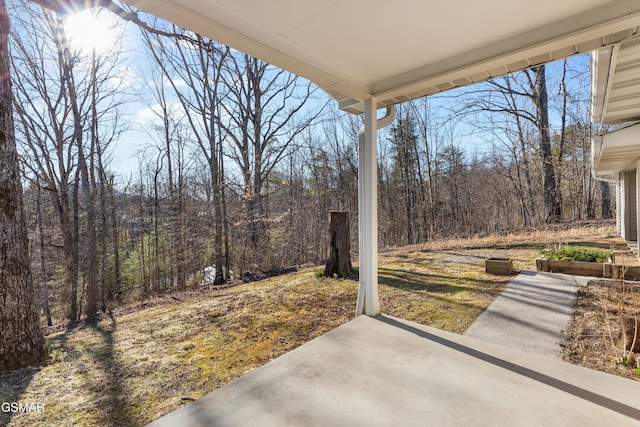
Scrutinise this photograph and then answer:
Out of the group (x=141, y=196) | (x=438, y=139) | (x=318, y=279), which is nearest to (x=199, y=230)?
(x=141, y=196)

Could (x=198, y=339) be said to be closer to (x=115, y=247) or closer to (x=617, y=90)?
(x=617, y=90)

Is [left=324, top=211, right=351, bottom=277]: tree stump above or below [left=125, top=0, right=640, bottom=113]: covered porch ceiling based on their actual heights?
below

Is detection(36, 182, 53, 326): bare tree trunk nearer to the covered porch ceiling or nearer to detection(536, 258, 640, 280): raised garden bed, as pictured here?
the covered porch ceiling

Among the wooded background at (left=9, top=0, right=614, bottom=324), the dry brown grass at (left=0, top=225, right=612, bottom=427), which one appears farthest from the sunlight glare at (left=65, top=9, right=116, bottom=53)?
the dry brown grass at (left=0, top=225, right=612, bottom=427)

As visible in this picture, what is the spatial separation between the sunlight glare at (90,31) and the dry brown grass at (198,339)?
5.59m

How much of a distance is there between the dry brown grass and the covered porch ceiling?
224cm

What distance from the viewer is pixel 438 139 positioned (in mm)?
13047

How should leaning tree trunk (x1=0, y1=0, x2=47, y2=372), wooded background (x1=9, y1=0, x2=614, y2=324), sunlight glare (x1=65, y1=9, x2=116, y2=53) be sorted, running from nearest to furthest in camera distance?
leaning tree trunk (x1=0, y1=0, x2=47, y2=372)
sunlight glare (x1=65, y1=9, x2=116, y2=53)
wooded background (x1=9, y1=0, x2=614, y2=324)

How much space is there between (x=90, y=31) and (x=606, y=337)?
9142 mm

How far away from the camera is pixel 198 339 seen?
277cm

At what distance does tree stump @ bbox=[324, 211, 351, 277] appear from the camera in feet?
15.9

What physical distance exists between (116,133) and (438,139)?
1220 centimetres

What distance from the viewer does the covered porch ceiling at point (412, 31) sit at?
1.55m

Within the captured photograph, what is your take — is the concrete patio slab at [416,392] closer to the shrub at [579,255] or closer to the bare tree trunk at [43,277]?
the shrub at [579,255]
